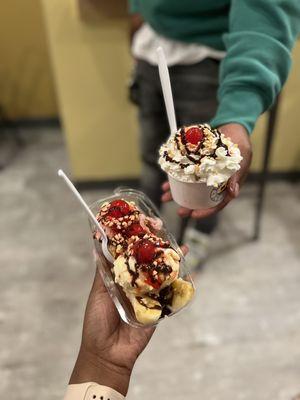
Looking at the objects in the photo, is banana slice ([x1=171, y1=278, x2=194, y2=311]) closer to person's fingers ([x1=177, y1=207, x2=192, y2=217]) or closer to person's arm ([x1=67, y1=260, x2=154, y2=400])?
person's arm ([x1=67, y1=260, x2=154, y2=400])

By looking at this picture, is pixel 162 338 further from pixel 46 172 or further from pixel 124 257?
pixel 46 172

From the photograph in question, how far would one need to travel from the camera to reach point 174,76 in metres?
1.25

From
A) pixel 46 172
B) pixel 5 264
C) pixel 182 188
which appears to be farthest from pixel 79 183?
pixel 182 188

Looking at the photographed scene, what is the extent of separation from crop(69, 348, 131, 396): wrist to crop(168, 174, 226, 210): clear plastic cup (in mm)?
341

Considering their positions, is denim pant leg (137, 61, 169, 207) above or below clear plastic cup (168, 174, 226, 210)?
below

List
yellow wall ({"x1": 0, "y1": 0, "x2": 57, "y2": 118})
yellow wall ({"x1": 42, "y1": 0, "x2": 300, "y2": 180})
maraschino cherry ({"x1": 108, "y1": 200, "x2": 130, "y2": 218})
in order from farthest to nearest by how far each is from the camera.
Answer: yellow wall ({"x1": 0, "y1": 0, "x2": 57, "y2": 118}) → yellow wall ({"x1": 42, "y1": 0, "x2": 300, "y2": 180}) → maraschino cherry ({"x1": 108, "y1": 200, "x2": 130, "y2": 218})

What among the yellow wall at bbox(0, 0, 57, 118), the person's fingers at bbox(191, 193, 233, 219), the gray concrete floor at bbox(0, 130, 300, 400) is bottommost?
the gray concrete floor at bbox(0, 130, 300, 400)

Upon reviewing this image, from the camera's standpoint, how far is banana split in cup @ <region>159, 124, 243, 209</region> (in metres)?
0.81

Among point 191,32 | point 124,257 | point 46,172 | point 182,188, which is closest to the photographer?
point 124,257

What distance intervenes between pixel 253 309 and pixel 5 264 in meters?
0.96

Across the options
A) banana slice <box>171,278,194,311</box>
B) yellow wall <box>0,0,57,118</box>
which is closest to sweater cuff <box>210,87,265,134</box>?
banana slice <box>171,278,194,311</box>

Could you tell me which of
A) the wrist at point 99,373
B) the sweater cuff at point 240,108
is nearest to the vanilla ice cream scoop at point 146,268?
the wrist at point 99,373

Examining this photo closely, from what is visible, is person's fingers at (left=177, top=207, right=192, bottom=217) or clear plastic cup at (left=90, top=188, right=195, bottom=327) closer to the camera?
clear plastic cup at (left=90, top=188, right=195, bottom=327)

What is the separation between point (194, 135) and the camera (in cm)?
81
